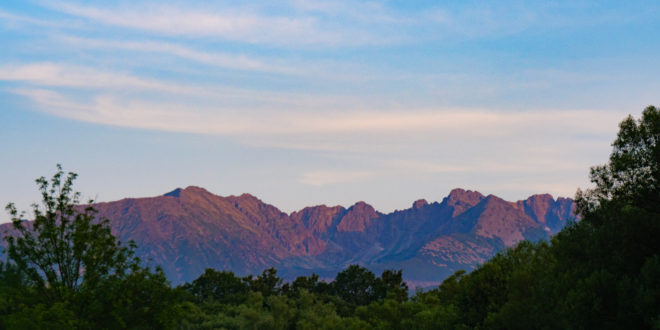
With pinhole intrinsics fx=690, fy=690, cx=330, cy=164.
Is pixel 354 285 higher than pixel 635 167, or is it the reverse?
pixel 635 167

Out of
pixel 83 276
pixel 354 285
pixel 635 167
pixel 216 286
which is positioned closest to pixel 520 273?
pixel 635 167

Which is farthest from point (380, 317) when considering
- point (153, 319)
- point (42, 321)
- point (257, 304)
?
point (42, 321)

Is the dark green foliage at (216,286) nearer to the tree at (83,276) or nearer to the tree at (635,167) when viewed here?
the tree at (83,276)

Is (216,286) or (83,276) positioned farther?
(216,286)

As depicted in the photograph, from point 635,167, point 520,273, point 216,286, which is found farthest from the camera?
point 216,286

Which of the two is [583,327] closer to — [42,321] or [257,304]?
[42,321]

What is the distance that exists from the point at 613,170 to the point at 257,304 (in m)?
105

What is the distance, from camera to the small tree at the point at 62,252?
50344mm

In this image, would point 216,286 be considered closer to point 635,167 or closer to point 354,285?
point 354,285

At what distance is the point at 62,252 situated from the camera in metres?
50.8

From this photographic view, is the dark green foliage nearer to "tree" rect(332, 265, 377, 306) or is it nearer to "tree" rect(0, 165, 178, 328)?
"tree" rect(332, 265, 377, 306)

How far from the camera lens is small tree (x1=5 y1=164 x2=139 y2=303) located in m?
50.3

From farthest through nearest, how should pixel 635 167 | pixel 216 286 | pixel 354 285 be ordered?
pixel 354 285 < pixel 216 286 < pixel 635 167

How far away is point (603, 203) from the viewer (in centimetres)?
4625
